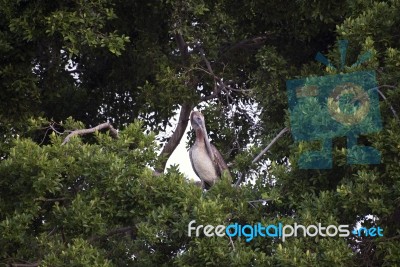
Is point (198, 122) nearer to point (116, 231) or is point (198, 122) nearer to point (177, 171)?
point (177, 171)

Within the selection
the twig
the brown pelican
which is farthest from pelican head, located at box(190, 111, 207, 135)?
the twig

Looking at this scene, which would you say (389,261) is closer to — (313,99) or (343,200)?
(343,200)

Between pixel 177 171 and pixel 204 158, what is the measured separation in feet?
5.62

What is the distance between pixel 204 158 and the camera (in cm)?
1060

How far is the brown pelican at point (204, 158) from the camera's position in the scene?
34.6 ft

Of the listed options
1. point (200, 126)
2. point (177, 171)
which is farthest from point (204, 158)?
point (177, 171)

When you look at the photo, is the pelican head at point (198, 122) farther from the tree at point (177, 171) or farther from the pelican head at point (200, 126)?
the tree at point (177, 171)

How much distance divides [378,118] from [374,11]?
126 centimetres

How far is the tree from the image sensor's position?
27.1ft

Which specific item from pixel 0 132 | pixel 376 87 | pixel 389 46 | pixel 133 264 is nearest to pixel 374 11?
pixel 389 46

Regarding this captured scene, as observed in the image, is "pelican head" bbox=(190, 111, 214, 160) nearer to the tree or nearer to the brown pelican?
the brown pelican

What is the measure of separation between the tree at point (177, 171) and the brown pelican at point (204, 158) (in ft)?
1.02

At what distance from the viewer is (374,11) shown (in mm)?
9203

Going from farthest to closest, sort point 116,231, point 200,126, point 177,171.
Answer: point 200,126, point 116,231, point 177,171
